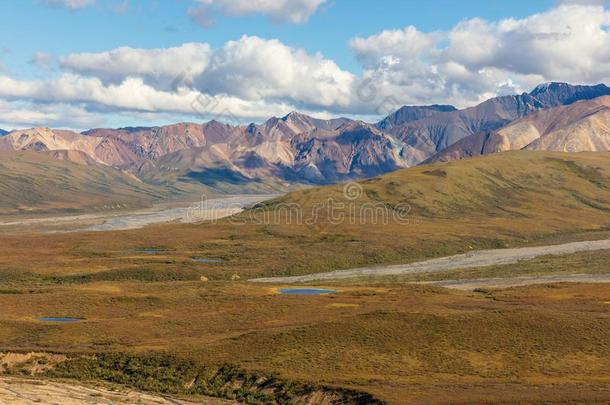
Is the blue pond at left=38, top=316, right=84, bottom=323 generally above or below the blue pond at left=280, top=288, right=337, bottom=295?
below

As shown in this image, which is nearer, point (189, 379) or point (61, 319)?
point (189, 379)

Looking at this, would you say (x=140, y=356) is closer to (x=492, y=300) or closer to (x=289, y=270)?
(x=492, y=300)

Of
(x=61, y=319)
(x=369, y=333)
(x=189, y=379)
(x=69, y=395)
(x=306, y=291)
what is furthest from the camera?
(x=306, y=291)

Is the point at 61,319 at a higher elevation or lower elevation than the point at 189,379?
higher

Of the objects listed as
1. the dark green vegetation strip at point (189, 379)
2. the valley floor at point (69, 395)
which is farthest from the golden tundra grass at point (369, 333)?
the valley floor at point (69, 395)


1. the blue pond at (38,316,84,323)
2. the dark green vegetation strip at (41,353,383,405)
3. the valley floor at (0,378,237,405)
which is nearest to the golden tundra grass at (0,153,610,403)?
the dark green vegetation strip at (41,353,383,405)

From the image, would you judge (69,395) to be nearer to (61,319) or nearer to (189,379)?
(189,379)

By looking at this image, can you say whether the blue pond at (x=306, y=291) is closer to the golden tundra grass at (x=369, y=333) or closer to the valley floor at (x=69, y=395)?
the golden tundra grass at (x=369, y=333)

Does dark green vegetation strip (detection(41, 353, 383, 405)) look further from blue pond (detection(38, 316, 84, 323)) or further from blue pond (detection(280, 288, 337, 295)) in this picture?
blue pond (detection(280, 288, 337, 295))

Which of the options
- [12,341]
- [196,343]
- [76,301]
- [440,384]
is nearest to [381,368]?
[440,384]

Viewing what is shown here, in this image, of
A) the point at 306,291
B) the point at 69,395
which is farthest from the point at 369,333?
the point at 306,291

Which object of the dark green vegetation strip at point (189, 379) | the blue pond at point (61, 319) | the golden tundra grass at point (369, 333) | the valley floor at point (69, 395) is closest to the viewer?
the valley floor at point (69, 395)
